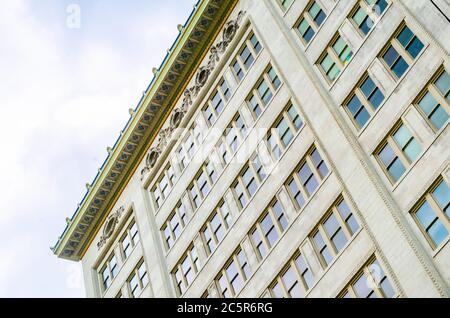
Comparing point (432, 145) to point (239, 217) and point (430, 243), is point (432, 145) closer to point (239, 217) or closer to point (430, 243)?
point (430, 243)

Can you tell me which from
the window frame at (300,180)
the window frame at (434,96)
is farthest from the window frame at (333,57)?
the window frame at (434,96)

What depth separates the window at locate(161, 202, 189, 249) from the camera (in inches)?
1661

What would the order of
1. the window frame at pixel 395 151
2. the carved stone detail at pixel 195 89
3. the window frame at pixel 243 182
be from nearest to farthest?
the window frame at pixel 395 151 < the window frame at pixel 243 182 < the carved stone detail at pixel 195 89

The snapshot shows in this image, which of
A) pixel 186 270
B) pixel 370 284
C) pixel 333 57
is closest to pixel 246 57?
pixel 333 57

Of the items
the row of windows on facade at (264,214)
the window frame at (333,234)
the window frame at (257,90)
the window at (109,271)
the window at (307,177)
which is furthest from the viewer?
the window at (109,271)

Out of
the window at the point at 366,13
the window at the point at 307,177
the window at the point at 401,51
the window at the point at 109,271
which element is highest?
the window at the point at 109,271

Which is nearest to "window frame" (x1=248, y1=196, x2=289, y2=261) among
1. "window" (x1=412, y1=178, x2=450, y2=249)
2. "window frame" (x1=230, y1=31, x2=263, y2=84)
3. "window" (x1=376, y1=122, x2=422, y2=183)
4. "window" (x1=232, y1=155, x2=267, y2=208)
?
"window" (x1=232, y1=155, x2=267, y2=208)

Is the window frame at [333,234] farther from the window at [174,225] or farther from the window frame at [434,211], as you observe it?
the window at [174,225]

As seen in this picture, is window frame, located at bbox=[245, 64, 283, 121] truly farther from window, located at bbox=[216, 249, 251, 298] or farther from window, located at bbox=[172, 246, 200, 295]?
window, located at bbox=[172, 246, 200, 295]

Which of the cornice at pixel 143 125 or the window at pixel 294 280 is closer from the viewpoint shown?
the window at pixel 294 280

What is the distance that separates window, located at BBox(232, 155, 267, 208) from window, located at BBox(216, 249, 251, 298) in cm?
307

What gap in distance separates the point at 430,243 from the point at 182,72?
25.9 metres

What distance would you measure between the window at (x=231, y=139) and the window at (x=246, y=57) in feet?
11.0

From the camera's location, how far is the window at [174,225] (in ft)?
138
